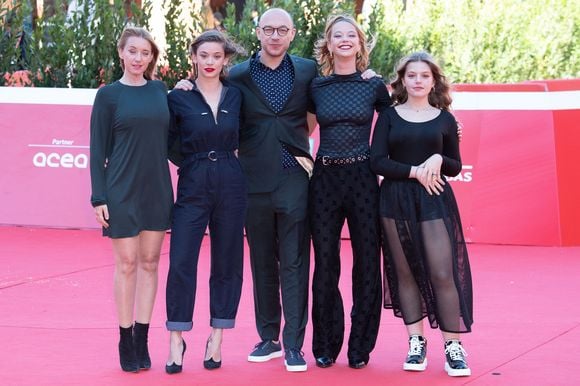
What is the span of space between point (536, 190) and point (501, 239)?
1.82ft

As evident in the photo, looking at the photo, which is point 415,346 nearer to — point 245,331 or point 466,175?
point 245,331

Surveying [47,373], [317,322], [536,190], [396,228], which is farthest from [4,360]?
[536,190]

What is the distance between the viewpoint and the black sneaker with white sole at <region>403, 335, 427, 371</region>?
648 centimetres

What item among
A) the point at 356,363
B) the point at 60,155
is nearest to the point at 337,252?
the point at 356,363

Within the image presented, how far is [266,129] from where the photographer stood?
21.6 feet

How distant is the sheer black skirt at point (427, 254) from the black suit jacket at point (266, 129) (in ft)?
1.99

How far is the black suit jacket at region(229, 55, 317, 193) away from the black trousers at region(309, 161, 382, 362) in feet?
0.75

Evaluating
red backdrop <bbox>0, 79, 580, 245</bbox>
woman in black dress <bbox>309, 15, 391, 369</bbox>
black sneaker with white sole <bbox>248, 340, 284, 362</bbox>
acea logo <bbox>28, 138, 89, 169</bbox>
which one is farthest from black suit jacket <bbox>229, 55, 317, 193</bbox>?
acea logo <bbox>28, 138, 89, 169</bbox>

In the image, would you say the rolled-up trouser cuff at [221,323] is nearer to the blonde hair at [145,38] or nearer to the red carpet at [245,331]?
the red carpet at [245,331]

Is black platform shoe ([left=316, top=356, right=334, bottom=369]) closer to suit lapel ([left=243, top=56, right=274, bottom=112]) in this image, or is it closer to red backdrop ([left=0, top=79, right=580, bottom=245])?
suit lapel ([left=243, top=56, right=274, bottom=112])

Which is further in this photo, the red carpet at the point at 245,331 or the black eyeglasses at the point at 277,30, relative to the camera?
the black eyeglasses at the point at 277,30

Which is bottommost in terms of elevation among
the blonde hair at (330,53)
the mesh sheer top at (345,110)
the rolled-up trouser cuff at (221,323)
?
the rolled-up trouser cuff at (221,323)

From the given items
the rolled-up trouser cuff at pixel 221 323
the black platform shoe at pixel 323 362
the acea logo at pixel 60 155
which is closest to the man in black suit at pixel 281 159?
the black platform shoe at pixel 323 362

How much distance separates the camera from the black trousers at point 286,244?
6.59m
